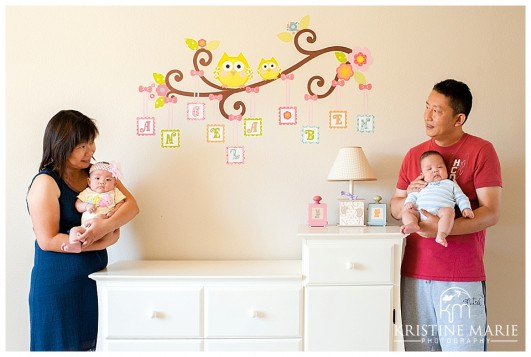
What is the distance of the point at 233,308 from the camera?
2.11 m

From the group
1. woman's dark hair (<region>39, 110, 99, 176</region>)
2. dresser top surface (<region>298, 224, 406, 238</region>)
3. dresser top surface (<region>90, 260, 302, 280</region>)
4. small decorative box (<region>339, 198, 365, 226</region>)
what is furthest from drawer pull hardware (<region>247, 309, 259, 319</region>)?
woman's dark hair (<region>39, 110, 99, 176</region>)

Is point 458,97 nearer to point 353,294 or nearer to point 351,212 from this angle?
point 351,212

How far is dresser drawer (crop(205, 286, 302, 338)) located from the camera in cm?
211

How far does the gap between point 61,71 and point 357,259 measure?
1.88m

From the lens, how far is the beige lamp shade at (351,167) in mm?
2348

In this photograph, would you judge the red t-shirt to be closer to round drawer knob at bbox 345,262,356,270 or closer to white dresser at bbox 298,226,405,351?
white dresser at bbox 298,226,405,351

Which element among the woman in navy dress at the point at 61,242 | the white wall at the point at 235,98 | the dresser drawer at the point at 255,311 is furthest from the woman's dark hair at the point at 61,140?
the dresser drawer at the point at 255,311

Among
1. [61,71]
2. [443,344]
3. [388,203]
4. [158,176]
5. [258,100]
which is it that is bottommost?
[443,344]

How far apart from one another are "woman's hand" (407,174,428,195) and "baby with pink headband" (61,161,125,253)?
4.57 ft

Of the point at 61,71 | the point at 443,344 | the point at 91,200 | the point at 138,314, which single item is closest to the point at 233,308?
the point at 138,314

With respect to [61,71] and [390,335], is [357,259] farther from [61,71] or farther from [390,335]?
[61,71]

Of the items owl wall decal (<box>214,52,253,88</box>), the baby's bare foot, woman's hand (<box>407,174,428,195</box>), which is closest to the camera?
the baby's bare foot

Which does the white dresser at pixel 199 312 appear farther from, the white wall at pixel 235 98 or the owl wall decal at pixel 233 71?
the owl wall decal at pixel 233 71

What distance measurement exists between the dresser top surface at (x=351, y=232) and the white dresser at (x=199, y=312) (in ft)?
0.69
